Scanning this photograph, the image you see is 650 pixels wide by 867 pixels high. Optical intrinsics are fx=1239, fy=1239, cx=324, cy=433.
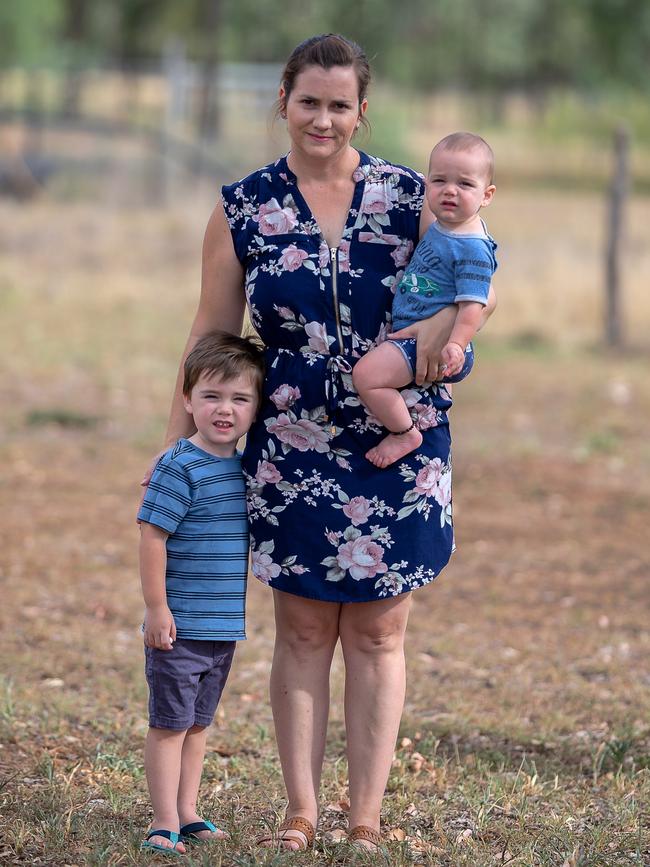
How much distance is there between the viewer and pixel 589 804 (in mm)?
3621

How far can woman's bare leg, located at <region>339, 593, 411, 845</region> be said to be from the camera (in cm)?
310

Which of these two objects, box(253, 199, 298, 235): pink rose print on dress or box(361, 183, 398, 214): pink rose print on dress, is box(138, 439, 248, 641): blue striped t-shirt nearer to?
box(253, 199, 298, 235): pink rose print on dress

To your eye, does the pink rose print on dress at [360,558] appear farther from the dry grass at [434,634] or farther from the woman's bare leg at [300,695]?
the dry grass at [434,634]

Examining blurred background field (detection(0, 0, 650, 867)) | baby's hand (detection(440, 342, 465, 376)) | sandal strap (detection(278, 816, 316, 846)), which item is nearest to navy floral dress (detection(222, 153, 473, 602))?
baby's hand (detection(440, 342, 465, 376))

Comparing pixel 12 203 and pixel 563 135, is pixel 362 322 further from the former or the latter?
pixel 563 135

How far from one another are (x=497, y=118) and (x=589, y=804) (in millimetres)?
50665

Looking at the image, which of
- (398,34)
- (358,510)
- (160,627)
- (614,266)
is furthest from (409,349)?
(398,34)

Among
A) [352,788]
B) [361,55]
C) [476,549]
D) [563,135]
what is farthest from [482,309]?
[563,135]

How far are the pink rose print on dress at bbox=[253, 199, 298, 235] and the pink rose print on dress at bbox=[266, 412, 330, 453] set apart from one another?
1.45 ft

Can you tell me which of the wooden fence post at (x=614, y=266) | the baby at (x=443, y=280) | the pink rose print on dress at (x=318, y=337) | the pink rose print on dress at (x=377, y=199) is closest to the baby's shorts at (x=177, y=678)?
the baby at (x=443, y=280)

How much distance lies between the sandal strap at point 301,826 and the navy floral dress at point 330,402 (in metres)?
0.60

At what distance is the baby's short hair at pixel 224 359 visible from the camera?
9.77 ft

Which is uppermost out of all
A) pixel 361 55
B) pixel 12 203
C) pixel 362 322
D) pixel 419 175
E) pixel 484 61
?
pixel 484 61

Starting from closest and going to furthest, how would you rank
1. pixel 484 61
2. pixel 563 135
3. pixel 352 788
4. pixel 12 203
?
1. pixel 352 788
2. pixel 12 203
3. pixel 563 135
4. pixel 484 61
